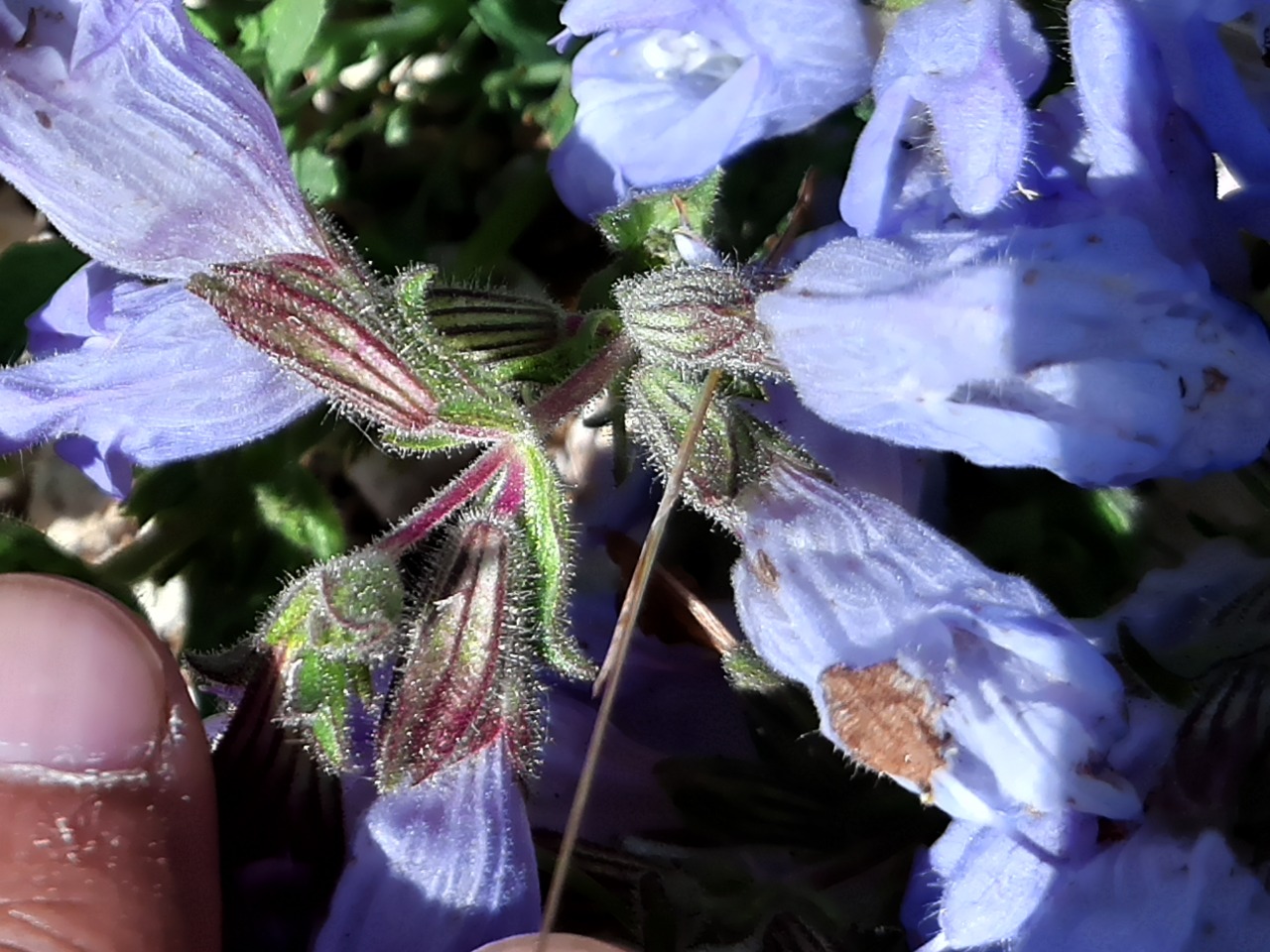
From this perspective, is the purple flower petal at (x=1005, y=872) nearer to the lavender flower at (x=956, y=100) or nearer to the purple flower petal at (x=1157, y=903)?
the purple flower petal at (x=1157, y=903)

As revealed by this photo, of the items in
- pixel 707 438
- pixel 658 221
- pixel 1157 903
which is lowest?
pixel 1157 903

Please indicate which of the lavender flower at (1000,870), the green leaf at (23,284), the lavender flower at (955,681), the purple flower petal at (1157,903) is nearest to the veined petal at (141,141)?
the green leaf at (23,284)

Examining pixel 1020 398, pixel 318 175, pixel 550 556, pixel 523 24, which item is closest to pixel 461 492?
pixel 550 556

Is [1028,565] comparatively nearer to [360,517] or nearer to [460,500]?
[460,500]

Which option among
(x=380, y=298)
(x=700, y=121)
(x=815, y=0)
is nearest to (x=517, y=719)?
(x=380, y=298)

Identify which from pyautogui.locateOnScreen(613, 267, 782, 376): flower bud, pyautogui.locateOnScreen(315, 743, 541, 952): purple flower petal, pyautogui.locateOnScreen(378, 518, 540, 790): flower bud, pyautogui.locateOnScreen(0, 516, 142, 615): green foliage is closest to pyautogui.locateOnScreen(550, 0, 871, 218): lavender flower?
pyautogui.locateOnScreen(613, 267, 782, 376): flower bud

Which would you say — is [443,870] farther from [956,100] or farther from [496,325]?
[956,100]
